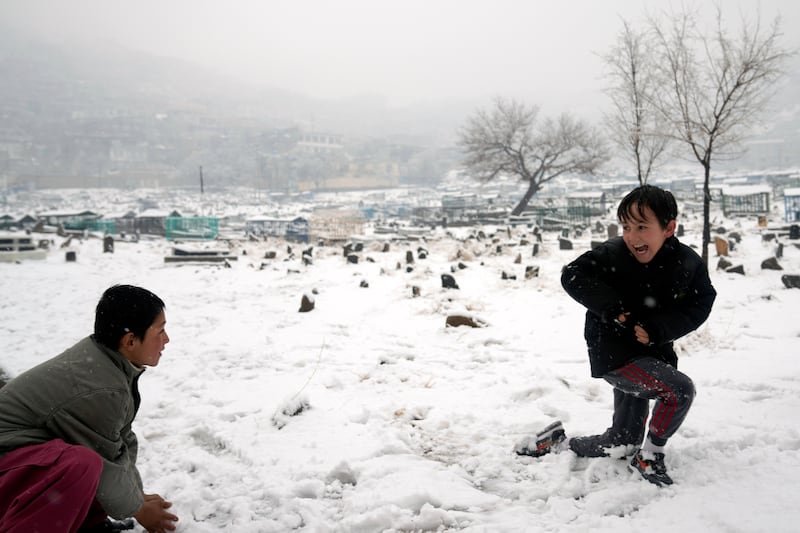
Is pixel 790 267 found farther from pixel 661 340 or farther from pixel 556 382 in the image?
pixel 661 340

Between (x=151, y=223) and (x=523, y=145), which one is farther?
(x=151, y=223)

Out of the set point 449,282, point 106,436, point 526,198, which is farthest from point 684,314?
point 526,198

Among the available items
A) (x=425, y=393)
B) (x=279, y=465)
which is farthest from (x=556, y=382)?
(x=279, y=465)

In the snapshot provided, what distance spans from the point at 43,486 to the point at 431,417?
244 centimetres

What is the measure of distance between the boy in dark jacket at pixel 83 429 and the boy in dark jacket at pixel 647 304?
2.01m

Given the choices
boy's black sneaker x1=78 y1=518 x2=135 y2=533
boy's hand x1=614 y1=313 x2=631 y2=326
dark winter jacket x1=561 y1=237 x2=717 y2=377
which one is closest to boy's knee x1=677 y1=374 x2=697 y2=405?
dark winter jacket x1=561 y1=237 x2=717 y2=377

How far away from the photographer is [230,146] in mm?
145875

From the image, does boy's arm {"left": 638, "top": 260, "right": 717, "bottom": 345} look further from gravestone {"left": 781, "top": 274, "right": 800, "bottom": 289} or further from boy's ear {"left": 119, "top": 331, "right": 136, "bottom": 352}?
gravestone {"left": 781, "top": 274, "right": 800, "bottom": 289}

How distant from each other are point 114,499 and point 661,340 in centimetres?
237

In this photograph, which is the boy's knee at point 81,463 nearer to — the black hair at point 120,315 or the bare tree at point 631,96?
the black hair at point 120,315

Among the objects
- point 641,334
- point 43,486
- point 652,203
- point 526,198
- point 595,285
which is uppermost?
point 526,198

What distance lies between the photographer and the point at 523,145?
115ft

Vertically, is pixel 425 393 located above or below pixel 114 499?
below

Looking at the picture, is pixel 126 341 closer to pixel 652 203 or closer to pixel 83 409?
pixel 83 409
